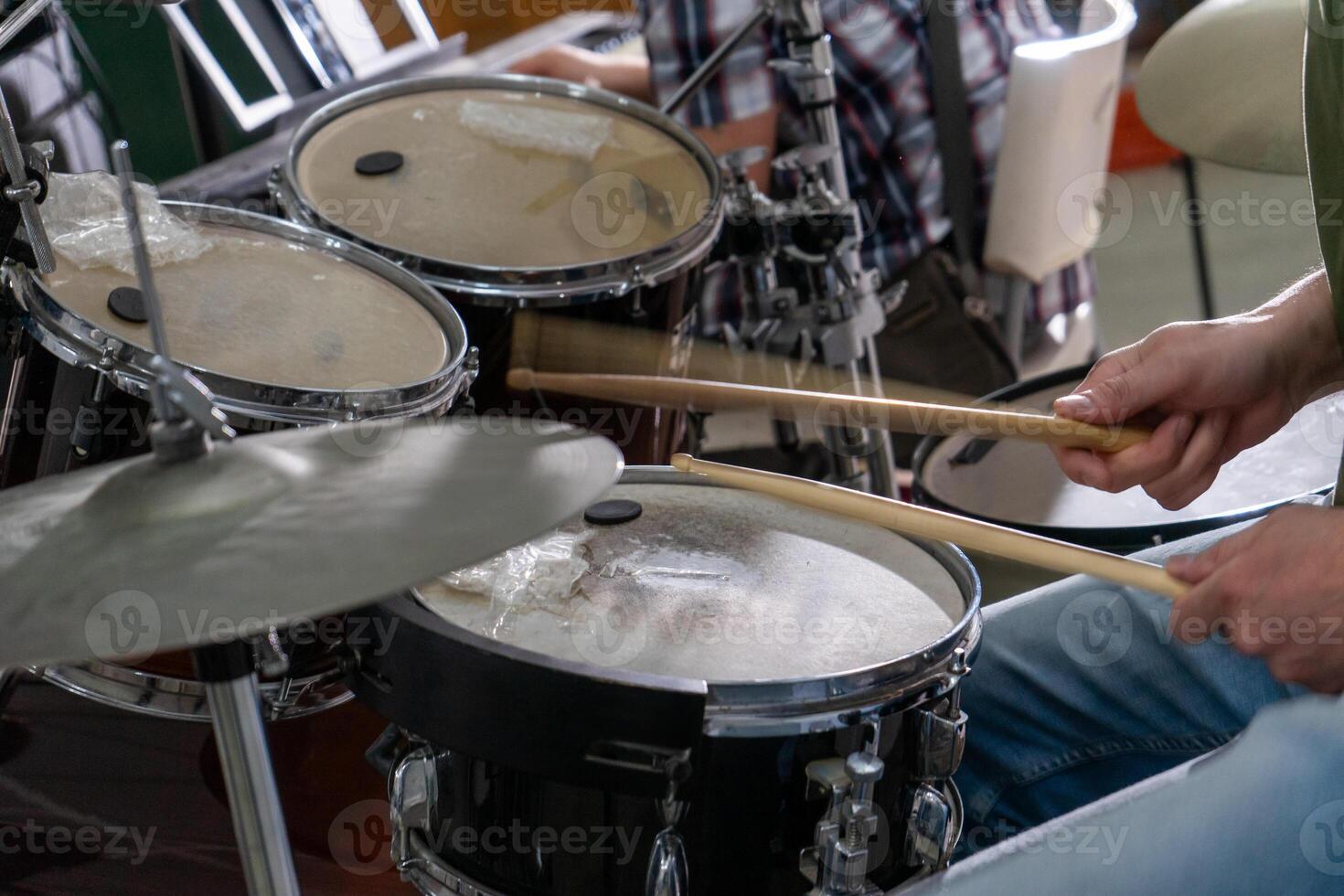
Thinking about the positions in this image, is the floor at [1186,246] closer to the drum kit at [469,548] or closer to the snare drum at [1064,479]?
the snare drum at [1064,479]

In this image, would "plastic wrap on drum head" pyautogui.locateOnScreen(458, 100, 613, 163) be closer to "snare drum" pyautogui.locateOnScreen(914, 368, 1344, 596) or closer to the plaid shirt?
the plaid shirt

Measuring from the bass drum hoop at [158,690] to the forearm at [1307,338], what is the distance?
729 millimetres

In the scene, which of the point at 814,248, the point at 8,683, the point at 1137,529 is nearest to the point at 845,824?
the point at 1137,529

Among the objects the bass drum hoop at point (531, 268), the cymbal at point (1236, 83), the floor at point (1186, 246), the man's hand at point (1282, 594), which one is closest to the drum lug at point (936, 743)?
the man's hand at point (1282, 594)

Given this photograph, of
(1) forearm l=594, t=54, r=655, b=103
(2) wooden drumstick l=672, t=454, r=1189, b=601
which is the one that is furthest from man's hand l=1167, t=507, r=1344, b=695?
(1) forearm l=594, t=54, r=655, b=103

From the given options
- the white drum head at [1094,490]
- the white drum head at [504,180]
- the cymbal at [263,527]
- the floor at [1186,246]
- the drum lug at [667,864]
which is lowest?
the floor at [1186,246]

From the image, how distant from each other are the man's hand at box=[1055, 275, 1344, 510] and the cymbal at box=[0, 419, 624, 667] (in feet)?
1.23

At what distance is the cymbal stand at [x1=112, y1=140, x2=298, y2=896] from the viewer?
1.98ft

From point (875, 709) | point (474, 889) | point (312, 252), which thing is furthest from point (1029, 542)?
point (312, 252)

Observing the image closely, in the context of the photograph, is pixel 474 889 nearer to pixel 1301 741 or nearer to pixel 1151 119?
pixel 1301 741

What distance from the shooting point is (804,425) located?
183cm

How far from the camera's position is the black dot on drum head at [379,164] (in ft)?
4.42

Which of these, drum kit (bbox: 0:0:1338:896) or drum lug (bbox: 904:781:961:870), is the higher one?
drum kit (bbox: 0:0:1338:896)

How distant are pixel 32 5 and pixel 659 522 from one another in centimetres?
62
